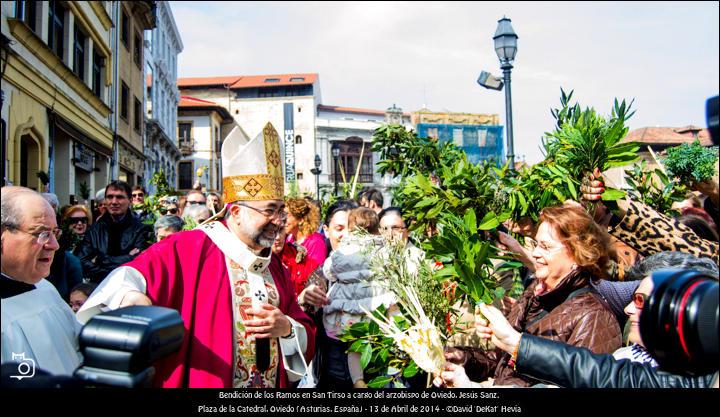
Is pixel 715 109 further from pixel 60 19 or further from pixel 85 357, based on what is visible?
pixel 60 19

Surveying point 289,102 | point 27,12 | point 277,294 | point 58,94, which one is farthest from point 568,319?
point 289,102

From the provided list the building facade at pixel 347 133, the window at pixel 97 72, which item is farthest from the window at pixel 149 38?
the building facade at pixel 347 133

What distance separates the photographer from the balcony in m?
33.7

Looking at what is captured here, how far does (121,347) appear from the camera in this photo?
1009 millimetres

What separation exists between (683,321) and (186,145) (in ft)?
115

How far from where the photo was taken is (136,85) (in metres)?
17.8

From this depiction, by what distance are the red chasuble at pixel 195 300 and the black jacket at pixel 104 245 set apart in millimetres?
A: 2399

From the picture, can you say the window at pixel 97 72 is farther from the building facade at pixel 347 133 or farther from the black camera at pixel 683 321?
the black camera at pixel 683 321

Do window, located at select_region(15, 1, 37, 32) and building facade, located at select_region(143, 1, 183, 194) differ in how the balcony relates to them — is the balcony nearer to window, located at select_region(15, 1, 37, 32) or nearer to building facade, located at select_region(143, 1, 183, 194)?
building facade, located at select_region(143, 1, 183, 194)

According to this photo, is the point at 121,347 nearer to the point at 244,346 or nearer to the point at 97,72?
the point at 244,346

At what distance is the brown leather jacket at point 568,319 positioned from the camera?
2.17 meters

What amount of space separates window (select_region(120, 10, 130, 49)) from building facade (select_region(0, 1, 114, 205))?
64.5 inches

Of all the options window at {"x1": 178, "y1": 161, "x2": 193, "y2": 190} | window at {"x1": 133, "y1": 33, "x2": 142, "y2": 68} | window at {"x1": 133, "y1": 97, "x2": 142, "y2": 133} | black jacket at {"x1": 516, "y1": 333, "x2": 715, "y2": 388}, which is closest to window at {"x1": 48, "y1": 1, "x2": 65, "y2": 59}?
window at {"x1": 133, "y1": 33, "x2": 142, "y2": 68}

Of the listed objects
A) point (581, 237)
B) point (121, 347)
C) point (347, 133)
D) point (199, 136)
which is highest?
point (199, 136)
